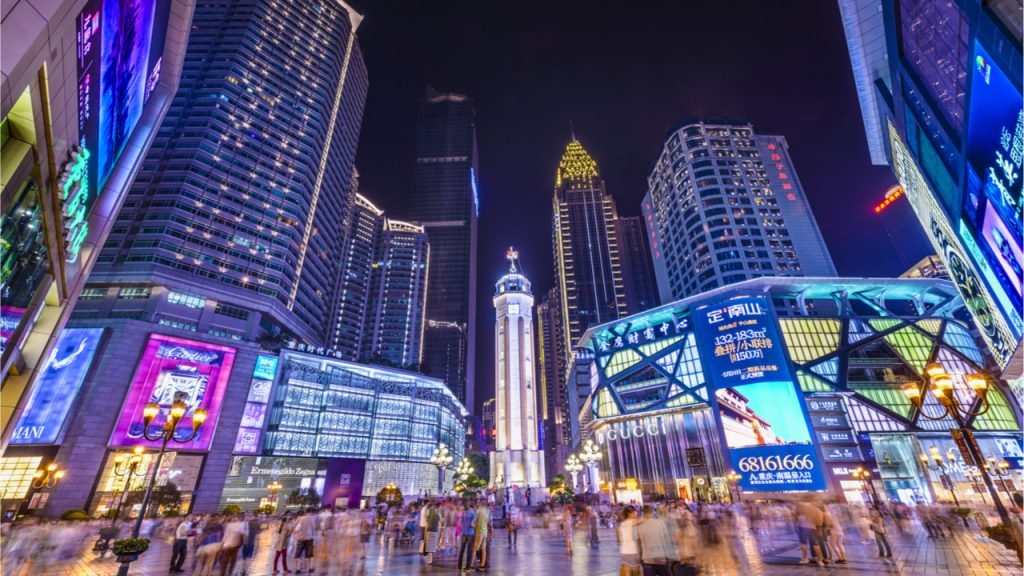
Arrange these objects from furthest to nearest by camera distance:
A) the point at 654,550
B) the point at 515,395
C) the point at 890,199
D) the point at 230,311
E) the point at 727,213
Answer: the point at 890,199 < the point at 727,213 < the point at 230,311 < the point at 515,395 < the point at 654,550

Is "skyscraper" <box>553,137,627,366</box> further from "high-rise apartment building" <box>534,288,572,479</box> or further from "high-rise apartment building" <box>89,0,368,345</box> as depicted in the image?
"high-rise apartment building" <box>89,0,368,345</box>

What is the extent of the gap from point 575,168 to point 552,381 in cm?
7895

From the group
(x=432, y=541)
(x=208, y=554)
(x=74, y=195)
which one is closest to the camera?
(x=208, y=554)

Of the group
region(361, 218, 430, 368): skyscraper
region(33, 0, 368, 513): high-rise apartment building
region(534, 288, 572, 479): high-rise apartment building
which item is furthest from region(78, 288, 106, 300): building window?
region(534, 288, 572, 479): high-rise apartment building

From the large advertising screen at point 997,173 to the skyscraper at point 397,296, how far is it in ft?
344

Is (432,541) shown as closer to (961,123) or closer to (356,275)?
(961,123)

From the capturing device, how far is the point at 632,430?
5412 cm

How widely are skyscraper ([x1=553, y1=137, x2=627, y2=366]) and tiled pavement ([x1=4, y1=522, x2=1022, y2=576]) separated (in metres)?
101

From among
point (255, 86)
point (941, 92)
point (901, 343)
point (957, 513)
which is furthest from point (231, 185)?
point (901, 343)

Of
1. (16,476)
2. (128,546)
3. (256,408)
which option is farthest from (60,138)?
(256,408)

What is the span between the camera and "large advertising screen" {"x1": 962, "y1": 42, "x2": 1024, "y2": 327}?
12.6 meters

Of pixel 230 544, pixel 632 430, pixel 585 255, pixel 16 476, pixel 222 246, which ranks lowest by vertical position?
pixel 230 544

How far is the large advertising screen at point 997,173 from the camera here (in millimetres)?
12609

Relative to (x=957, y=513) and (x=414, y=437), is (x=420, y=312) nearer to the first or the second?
(x=414, y=437)
